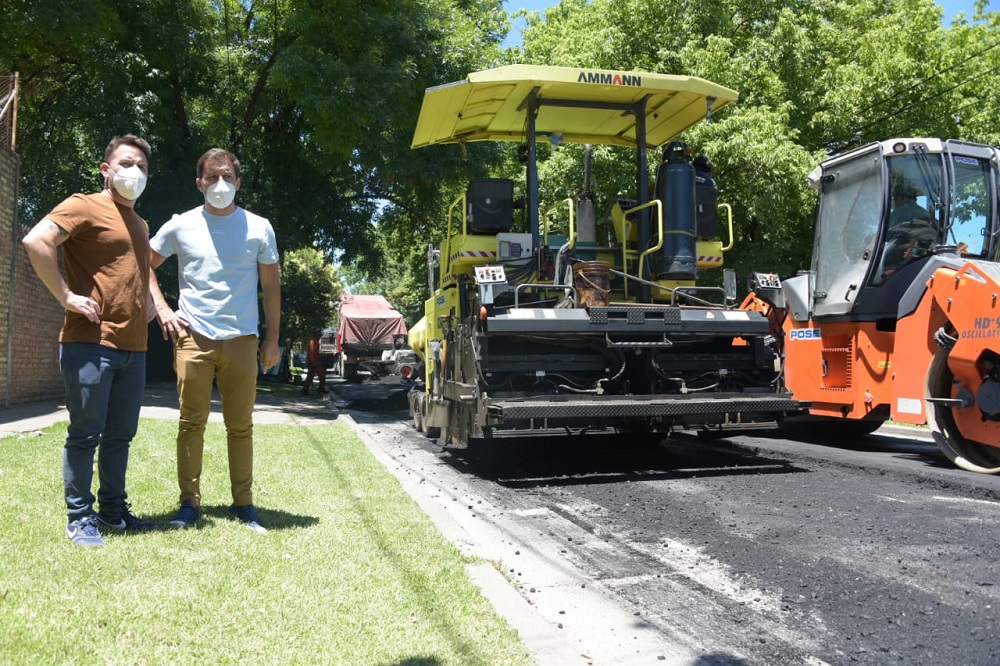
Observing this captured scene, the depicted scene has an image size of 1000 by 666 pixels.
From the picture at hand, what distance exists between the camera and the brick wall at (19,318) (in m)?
11.3

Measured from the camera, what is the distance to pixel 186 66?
1700 cm

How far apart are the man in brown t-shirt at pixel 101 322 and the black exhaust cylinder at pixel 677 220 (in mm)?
5075

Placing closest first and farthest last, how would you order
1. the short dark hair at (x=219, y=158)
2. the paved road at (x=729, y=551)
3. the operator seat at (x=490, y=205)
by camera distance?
the paved road at (x=729, y=551), the short dark hair at (x=219, y=158), the operator seat at (x=490, y=205)

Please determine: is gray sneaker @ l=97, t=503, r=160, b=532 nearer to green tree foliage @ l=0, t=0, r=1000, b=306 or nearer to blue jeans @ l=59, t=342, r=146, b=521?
blue jeans @ l=59, t=342, r=146, b=521

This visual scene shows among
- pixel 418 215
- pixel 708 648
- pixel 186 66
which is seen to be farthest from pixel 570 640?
pixel 418 215

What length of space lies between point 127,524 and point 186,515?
32 centimetres

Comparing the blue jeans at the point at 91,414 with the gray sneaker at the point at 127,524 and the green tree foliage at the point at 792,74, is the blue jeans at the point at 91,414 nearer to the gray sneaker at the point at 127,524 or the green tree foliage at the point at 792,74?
the gray sneaker at the point at 127,524

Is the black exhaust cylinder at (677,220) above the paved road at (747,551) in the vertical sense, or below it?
above

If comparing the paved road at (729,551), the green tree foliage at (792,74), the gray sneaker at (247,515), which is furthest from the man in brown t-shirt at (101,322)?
the green tree foliage at (792,74)

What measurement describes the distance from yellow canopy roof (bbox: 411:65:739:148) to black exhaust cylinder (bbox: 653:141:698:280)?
A: 2.24ft

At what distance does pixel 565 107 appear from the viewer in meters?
8.52

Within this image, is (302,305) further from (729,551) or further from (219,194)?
(729,551)

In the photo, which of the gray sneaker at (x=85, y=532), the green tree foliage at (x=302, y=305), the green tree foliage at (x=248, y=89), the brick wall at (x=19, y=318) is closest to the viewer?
the gray sneaker at (x=85, y=532)

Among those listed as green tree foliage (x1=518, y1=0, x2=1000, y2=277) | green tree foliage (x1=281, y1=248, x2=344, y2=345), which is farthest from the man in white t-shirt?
green tree foliage (x1=281, y1=248, x2=344, y2=345)
